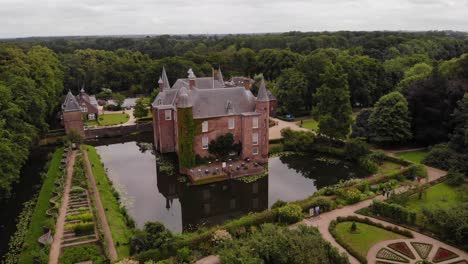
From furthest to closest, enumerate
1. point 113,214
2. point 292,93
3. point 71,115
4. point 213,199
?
point 292,93
point 71,115
point 213,199
point 113,214

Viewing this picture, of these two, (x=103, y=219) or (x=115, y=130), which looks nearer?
(x=103, y=219)

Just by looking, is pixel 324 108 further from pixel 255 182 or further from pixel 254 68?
pixel 254 68

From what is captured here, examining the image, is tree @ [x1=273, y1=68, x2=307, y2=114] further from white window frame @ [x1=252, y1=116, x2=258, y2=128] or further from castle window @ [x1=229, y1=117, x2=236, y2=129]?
castle window @ [x1=229, y1=117, x2=236, y2=129]

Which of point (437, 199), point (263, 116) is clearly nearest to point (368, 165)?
point (437, 199)

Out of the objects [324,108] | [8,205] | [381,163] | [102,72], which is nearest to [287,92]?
[324,108]

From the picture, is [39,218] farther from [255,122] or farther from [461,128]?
[461,128]

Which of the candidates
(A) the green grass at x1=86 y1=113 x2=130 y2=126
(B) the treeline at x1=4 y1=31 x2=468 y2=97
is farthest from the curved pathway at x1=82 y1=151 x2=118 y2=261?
(B) the treeline at x1=4 y1=31 x2=468 y2=97
